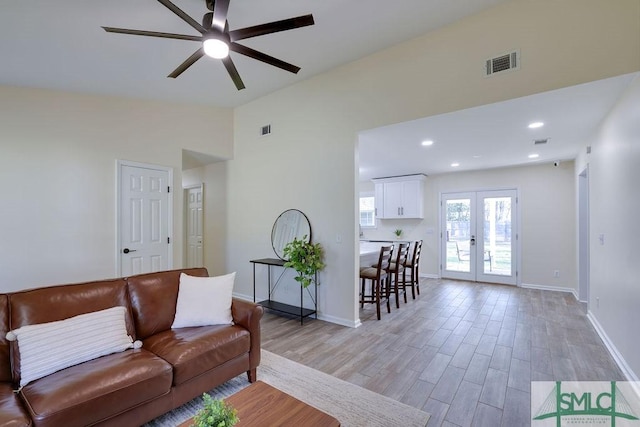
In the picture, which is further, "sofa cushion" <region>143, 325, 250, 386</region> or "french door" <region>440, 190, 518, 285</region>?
"french door" <region>440, 190, 518, 285</region>

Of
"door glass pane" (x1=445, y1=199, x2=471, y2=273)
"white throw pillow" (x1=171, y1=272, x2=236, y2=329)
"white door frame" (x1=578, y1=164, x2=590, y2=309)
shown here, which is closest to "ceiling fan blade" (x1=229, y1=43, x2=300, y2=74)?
"white throw pillow" (x1=171, y1=272, x2=236, y2=329)

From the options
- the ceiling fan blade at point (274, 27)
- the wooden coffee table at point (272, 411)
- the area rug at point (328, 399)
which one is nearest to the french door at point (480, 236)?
the area rug at point (328, 399)

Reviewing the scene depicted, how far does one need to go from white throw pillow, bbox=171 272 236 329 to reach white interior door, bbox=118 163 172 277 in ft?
6.80

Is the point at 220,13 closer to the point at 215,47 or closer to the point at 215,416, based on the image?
the point at 215,47

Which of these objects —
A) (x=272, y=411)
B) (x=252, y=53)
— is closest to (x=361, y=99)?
(x=252, y=53)

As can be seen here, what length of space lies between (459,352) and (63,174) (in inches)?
197

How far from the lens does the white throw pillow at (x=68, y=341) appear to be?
65.0 inches

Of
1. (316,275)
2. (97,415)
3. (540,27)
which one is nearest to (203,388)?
(97,415)

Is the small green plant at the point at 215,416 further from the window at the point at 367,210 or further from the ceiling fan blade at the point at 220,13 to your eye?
the window at the point at 367,210

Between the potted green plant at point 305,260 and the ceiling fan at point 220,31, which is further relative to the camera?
the potted green plant at point 305,260

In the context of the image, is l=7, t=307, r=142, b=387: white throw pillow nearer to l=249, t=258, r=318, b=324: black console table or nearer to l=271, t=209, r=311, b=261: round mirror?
l=249, t=258, r=318, b=324: black console table

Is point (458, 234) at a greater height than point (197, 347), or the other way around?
point (458, 234)

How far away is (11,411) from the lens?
1.38 metres

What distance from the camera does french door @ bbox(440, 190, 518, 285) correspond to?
19.6ft
